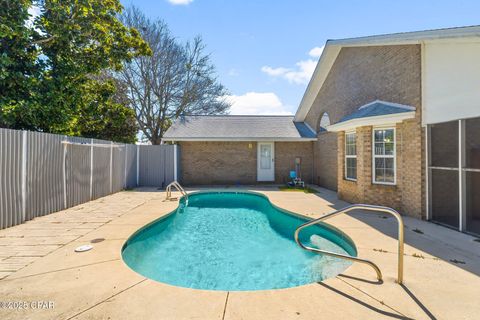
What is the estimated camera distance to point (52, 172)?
23.5 ft

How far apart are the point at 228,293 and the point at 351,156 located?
Result: 7868mm

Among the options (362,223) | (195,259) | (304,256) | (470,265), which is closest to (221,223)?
(195,259)

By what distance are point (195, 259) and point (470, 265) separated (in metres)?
4.81

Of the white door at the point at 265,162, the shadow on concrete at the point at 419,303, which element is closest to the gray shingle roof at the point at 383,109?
the shadow on concrete at the point at 419,303

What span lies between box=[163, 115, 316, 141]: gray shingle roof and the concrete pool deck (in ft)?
31.6

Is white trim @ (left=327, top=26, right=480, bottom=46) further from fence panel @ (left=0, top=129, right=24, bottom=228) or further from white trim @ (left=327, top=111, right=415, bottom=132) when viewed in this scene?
fence panel @ (left=0, top=129, right=24, bottom=228)

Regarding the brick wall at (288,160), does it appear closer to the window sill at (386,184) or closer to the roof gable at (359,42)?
the roof gable at (359,42)

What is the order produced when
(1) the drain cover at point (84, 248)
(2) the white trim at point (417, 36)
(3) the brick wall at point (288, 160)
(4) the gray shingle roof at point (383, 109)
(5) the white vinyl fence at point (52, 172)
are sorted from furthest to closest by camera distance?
(3) the brick wall at point (288, 160) < (4) the gray shingle roof at point (383, 109) < (5) the white vinyl fence at point (52, 172) < (2) the white trim at point (417, 36) < (1) the drain cover at point (84, 248)

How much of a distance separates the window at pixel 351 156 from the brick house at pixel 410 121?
40 millimetres

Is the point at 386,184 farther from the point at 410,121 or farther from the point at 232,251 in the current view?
the point at 232,251

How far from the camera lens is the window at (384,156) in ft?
24.5

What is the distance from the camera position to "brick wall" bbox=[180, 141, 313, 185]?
14.6 m

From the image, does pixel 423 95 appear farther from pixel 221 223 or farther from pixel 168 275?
pixel 168 275

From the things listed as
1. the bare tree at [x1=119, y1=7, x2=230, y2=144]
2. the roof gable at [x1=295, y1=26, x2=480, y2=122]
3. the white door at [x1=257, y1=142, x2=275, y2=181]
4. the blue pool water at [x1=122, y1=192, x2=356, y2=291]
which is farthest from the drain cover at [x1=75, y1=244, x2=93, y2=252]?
the bare tree at [x1=119, y1=7, x2=230, y2=144]
